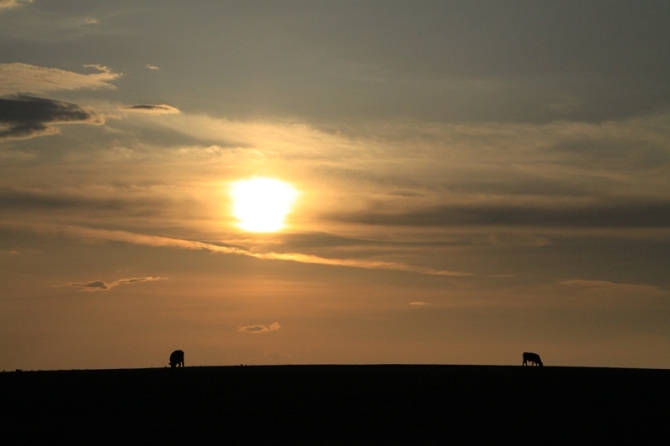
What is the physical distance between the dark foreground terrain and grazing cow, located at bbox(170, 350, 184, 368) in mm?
7207

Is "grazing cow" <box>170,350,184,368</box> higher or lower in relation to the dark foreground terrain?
higher

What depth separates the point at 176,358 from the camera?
66000 mm

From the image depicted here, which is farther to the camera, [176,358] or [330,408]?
[176,358]

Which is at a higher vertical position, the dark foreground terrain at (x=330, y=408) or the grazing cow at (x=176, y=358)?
the grazing cow at (x=176, y=358)

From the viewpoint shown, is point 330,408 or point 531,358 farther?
point 531,358

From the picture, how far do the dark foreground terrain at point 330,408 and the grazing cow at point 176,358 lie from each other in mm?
7207

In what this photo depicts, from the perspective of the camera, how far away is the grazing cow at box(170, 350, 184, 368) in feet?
216

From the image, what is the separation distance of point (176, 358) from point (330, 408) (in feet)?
88.8

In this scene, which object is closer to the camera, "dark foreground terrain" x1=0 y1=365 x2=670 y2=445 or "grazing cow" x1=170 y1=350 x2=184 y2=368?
"dark foreground terrain" x1=0 y1=365 x2=670 y2=445

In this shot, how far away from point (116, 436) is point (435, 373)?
30.2 meters

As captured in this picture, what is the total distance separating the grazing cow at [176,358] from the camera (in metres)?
65.7

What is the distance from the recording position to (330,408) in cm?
4181

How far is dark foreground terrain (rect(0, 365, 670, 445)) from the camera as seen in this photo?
3516 centimetres

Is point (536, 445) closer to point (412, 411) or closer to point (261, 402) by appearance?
point (412, 411)
